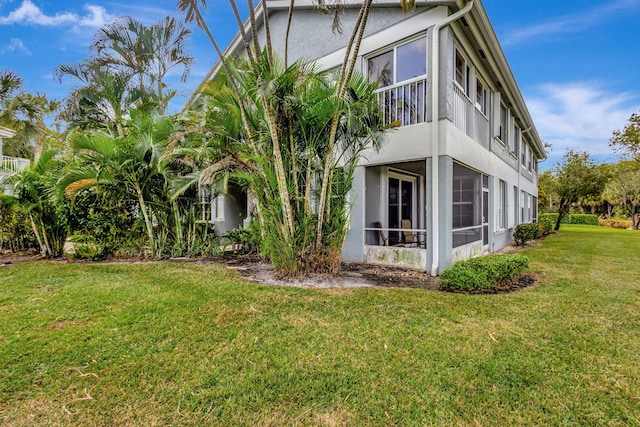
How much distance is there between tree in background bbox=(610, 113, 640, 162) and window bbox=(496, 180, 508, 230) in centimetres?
1874

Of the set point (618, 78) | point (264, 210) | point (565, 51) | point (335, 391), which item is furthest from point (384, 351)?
point (618, 78)

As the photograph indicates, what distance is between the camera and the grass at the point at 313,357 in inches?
90.6

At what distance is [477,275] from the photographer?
5.55 meters

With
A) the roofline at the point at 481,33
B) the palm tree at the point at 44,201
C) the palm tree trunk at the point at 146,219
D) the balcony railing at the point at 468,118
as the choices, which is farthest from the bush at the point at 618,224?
the palm tree at the point at 44,201

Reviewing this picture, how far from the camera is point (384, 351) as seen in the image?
3201 mm

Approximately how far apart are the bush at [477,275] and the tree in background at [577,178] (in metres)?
19.5

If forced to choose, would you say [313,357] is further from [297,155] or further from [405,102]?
[405,102]

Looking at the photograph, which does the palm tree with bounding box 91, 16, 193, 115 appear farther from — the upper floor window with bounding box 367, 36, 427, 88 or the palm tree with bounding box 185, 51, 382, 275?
the upper floor window with bounding box 367, 36, 427, 88

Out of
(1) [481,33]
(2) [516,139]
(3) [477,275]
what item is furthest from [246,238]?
(2) [516,139]

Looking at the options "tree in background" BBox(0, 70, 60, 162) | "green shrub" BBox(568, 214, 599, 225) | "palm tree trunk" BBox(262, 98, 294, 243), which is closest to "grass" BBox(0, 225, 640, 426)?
"palm tree trunk" BBox(262, 98, 294, 243)

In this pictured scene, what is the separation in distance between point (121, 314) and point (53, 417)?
207 cm

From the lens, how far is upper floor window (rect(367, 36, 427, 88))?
7457 millimetres

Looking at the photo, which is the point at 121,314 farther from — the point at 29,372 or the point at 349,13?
the point at 349,13

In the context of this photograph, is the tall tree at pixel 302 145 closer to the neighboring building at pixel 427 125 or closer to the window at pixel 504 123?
the neighboring building at pixel 427 125
